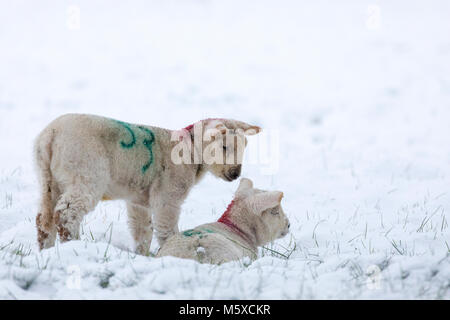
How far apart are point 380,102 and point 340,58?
3.24 metres

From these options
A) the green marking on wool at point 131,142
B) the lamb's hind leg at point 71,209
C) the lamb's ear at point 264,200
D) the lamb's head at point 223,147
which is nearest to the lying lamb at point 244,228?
the lamb's ear at point 264,200

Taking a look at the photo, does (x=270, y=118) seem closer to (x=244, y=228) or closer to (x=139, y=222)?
(x=139, y=222)

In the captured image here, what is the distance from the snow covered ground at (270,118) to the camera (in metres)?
3.77

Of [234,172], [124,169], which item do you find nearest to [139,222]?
[124,169]

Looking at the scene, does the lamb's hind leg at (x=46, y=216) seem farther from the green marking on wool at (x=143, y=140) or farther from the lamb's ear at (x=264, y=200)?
the lamb's ear at (x=264, y=200)

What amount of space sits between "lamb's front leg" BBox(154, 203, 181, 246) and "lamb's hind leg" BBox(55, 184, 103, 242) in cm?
76

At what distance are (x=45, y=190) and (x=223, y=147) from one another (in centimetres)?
170

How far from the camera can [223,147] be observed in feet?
18.7

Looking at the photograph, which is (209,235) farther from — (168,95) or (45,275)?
(168,95)

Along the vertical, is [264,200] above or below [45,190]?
below

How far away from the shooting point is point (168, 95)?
14.4 metres

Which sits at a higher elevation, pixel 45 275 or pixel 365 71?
pixel 365 71

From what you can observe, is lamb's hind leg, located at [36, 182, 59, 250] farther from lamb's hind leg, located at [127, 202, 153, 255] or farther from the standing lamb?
lamb's hind leg, located at [127, 202, 153, 255]

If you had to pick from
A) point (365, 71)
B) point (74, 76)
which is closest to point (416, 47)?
point (365, 71)
